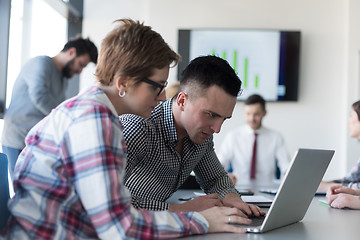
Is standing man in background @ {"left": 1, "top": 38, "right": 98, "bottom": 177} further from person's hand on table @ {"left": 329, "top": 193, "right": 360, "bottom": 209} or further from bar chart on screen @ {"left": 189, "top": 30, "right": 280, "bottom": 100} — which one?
person's hand on table @ {"left": 329, "top": 193, "right": 360, "bottom": 209}

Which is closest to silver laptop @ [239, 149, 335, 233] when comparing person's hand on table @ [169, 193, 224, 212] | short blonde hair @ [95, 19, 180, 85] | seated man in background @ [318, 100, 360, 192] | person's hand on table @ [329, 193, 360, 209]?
person's hand on table @ [169, 193, 224, 212]

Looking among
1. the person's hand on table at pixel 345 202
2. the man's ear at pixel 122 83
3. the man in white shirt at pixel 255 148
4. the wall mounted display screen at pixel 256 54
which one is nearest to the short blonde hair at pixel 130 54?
the man's ear at pixel 122 83

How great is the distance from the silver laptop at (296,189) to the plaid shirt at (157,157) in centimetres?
47

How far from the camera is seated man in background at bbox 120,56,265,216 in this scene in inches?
67.6

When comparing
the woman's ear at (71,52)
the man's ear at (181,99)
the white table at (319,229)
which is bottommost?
the white table at (319,229)

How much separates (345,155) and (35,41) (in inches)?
140

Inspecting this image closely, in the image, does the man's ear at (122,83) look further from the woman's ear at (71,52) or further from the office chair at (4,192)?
the woman's ear at (71,52)

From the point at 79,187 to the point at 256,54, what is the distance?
436 cm

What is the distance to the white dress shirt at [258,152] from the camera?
432 cm

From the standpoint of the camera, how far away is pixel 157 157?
180cm

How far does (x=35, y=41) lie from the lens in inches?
175

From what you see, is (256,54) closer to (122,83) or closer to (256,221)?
(256,221)

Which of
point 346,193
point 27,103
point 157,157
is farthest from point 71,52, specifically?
point 346,193

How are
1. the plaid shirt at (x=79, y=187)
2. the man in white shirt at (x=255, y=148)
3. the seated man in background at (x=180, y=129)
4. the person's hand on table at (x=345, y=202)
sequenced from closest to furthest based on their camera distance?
the plaid shirt at (x=79, y=187) → the seated man in background at (x=180, y=129) → the person's hand on table at (x=345, y=202) → the man in white shirt at (x=255, y=148)
